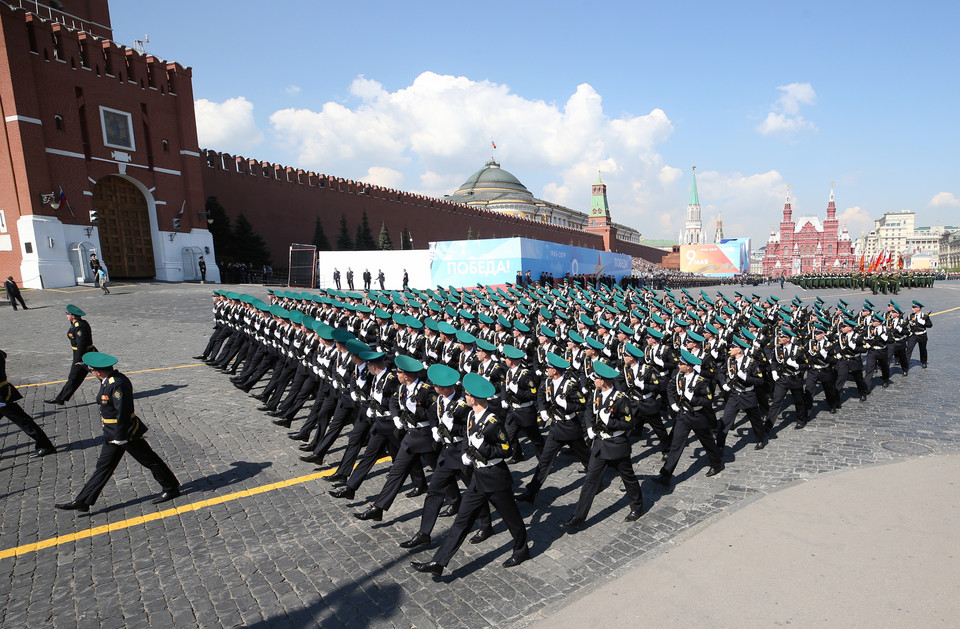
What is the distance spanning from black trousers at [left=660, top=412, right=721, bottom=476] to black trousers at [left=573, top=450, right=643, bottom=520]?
0.97m

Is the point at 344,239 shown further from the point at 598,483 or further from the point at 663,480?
the point at 598,483

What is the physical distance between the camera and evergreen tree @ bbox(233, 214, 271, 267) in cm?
3396

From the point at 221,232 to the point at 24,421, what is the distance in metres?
30.1

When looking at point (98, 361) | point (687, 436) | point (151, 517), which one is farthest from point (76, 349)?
point (687, 436)

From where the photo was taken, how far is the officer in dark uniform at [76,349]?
8.59 metres

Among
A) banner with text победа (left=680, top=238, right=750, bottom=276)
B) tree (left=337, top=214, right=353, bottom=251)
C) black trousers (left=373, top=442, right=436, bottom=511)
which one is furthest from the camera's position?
banner with text победа (left=680, top=238, right=750, bottom=276)

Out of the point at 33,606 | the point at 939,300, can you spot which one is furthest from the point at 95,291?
the point at 939,300

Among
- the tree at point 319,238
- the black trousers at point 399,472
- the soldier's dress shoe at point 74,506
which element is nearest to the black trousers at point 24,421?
the soldier's dress shoe at point 74,506

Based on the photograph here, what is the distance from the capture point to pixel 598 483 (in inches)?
204

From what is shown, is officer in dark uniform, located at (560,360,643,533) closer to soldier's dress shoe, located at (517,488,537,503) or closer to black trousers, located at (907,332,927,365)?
soldier's dress shoe, located at (517,488,537,503)

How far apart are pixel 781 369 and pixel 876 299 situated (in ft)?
101

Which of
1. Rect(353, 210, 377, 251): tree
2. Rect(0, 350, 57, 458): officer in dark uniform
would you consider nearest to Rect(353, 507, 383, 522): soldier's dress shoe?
Rect(0, 350, 57, 458): officer in dark uniform

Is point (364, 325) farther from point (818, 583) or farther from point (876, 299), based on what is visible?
point (876, 299)

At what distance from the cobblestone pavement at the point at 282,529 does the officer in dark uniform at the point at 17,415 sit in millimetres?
245
